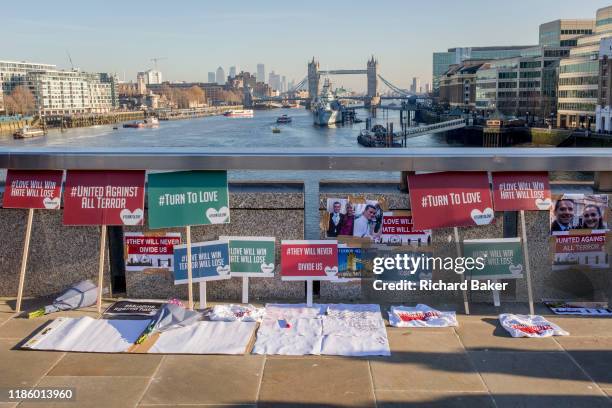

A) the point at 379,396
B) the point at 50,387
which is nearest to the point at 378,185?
the point at 379,396

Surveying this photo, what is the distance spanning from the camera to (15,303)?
3957mm

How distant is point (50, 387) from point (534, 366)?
2161mm

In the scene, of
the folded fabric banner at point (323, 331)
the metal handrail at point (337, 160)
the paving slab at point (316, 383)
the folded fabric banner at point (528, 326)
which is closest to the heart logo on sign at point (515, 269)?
the folded fabric banner at point (528, 326)

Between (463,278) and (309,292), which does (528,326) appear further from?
(309,292)

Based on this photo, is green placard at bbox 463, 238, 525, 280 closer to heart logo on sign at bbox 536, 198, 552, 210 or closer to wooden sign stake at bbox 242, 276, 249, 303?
heart logo on sign at bbox 536, 198, 552, 210

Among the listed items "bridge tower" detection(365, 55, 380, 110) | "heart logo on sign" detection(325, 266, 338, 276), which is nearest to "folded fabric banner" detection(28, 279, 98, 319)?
"heart logo on sign" detection(325, 266, 338, 276)

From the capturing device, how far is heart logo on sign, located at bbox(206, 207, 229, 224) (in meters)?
3.83

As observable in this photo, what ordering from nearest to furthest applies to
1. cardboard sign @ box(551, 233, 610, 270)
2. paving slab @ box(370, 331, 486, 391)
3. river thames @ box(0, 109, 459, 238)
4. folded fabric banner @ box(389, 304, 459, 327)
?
paving slab @ box(370, 331, 486, 391) → folded fabric banner @ box(389, 304, 459, 327) → cardboard sign @ box(551, 233, 610, 270) → river thames @ box(0, 109, 459, 238)

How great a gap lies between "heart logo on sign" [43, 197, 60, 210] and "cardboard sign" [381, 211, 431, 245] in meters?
2.00

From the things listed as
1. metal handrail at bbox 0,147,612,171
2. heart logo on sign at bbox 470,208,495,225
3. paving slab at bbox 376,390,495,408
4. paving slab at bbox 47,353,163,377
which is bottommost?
paving slab at bbox 376,390,495,408

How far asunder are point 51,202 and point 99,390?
5.24 feet

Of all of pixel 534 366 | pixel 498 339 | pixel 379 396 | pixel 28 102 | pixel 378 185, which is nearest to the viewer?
pixel 379 396

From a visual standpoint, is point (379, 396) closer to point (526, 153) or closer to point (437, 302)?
point (437, 302)

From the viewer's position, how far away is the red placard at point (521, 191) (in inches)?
148
